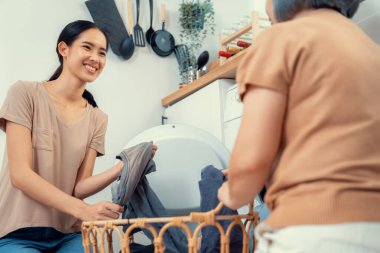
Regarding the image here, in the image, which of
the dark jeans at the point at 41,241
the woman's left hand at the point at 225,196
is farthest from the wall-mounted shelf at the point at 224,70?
the woman's left hand at the point at 225,196

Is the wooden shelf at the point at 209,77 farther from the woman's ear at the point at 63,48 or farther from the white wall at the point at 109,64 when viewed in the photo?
the woman's ear at the point at 63,48

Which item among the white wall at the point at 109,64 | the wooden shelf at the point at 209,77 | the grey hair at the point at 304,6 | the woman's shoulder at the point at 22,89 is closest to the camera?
the grey hair at the point at 304,6

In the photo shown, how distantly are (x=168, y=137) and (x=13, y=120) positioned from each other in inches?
15.8

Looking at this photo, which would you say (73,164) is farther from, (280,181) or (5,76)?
(280,181)

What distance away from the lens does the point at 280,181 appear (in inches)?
18.4

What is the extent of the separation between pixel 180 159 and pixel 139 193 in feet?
0.89

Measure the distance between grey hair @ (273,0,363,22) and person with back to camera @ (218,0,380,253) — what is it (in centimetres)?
6

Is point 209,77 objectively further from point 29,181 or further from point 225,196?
point 225,196

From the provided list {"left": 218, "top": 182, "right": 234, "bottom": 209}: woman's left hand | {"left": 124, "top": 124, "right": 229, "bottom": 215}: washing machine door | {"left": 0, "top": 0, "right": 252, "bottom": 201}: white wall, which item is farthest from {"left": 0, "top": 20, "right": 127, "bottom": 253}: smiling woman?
{"left": 0, "top": 0, "right": 252, "bottom": 201}: white wall

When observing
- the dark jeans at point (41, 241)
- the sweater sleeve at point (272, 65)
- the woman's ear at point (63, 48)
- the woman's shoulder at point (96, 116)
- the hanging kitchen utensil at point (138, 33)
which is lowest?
the dark jeans at point (41, 241)

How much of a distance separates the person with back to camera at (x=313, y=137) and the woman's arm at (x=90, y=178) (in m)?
0.58

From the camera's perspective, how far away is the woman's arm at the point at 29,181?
92cm

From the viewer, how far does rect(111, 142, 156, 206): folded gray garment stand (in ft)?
2.71

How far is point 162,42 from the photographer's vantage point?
187cm
